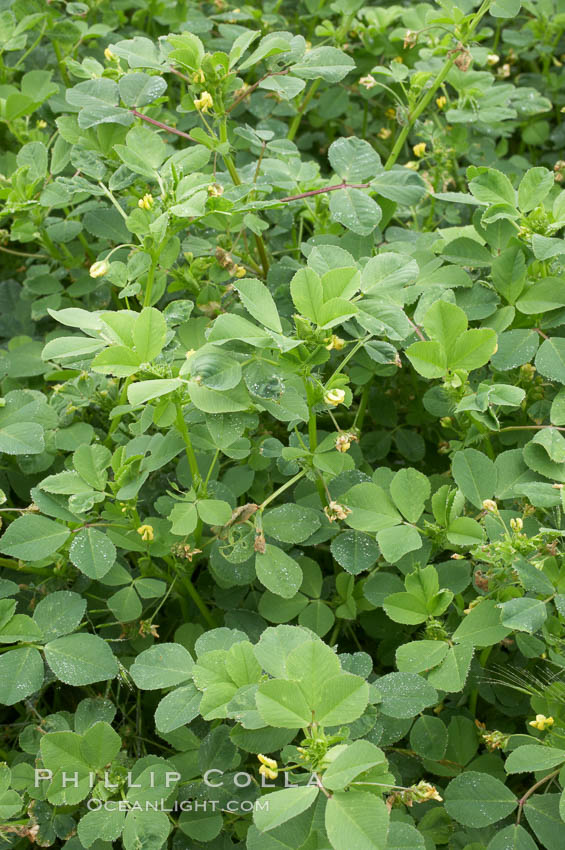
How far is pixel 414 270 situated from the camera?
143cm

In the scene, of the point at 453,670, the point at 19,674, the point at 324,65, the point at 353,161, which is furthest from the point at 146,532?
the point at 324,65

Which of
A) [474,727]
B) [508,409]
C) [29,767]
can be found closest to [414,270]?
[508,409]

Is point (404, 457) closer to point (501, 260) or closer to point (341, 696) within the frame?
point (501, 260)

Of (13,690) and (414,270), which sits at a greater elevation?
(414,270)

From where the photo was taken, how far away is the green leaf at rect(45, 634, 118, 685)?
1352mm

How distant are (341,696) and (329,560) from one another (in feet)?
2.29

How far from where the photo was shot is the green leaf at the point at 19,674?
133cm

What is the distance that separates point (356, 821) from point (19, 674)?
26.2 inches

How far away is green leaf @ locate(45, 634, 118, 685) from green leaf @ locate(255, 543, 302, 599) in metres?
0.30

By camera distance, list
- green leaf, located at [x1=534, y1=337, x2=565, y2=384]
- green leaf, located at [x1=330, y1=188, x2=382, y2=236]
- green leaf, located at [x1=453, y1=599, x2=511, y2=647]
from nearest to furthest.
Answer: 1. green leaf, located at [x1=453, y1=599, x2=511, y2=647]
2. green leaf, located at [x1=534, y1=337, x2=565, y2=384]
3. green leaf, located at [x1=330, y1=188, x2=382, y2=236]

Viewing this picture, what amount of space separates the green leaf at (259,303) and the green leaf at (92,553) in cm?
51

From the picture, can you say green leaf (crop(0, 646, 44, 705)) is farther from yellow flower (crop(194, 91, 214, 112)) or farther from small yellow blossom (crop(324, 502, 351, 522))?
yellow flower (crop(194, 91, 214, 112))

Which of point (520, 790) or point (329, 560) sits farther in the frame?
point (329, 560)

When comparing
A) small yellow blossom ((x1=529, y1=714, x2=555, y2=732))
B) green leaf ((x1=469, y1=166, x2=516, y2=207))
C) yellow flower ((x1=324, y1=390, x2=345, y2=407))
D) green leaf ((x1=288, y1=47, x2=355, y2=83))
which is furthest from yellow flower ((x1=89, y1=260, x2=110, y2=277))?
small yellow blossom ((x1=529, y1=714, x2=555, y2=732))
